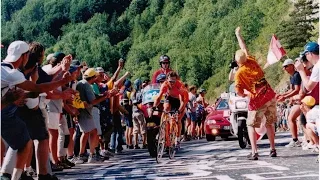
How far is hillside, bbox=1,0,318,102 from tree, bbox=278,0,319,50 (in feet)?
26.7

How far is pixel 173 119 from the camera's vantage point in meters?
11.1

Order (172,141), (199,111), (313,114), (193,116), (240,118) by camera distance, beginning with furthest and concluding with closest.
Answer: (199,111), (193,116), (240,118), (172,141), (313,114)

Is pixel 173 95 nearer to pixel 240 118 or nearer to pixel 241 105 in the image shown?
pixel 240 118

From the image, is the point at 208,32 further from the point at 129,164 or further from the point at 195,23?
the point at 129,164

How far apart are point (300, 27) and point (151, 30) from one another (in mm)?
92506

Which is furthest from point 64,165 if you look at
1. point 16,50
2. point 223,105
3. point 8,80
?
point 223,105

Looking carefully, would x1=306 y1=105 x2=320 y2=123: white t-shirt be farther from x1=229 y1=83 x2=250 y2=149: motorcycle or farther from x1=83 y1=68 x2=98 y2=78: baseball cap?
x1=83 y1=68 x2=98 y2=78: baseball cap

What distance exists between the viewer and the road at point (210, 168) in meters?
7.73

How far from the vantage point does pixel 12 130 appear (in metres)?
6.33

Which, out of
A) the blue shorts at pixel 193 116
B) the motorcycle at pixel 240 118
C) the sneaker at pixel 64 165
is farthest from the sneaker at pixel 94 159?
the blue shorts at pixel 193 116

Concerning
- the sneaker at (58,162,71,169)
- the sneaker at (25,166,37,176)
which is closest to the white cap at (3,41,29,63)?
the sneaker at (25,166,37,176)

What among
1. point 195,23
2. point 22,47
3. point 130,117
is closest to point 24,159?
point 22,47

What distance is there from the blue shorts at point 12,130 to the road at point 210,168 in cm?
210

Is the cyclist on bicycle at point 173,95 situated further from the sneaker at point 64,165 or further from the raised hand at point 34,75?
the raised hand at point 34,75
